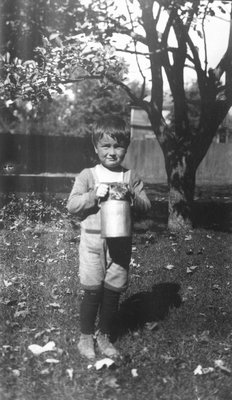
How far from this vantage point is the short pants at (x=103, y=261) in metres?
3.09

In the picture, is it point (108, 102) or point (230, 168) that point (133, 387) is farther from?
point (108, 102)

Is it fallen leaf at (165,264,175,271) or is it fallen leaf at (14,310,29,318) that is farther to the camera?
fallen leaf at (165,264,175,271)

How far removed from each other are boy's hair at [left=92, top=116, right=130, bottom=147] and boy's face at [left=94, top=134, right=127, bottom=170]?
0.08 ft

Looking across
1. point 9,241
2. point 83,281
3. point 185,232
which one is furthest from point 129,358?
point 185,232

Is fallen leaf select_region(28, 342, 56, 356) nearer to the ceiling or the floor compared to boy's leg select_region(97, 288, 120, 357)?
nearer to the floor

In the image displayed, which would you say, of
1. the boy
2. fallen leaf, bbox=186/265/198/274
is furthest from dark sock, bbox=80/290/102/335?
fallen leaf, bbox=186/265/198/274

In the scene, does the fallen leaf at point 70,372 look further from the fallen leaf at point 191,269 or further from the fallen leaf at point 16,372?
the fallen leaf at point 191,269

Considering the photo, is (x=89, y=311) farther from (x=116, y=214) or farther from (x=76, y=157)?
(x=76, y=157)

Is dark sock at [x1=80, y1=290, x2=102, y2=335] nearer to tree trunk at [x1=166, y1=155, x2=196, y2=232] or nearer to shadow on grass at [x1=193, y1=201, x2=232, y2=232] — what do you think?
tree trunk at [x1=166, y1=155, x2=196, y2=232]

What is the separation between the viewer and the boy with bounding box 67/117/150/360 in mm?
3090

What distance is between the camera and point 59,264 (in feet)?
17.5

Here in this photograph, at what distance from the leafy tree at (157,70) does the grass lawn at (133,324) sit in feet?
5.71

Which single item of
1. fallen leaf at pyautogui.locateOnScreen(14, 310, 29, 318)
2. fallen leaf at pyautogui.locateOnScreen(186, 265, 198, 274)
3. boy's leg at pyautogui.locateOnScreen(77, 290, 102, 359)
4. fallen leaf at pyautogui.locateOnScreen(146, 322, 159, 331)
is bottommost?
fallen leaf at pyautogui.locateOnScreen(146, 322, 159, 331)

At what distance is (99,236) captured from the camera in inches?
121
